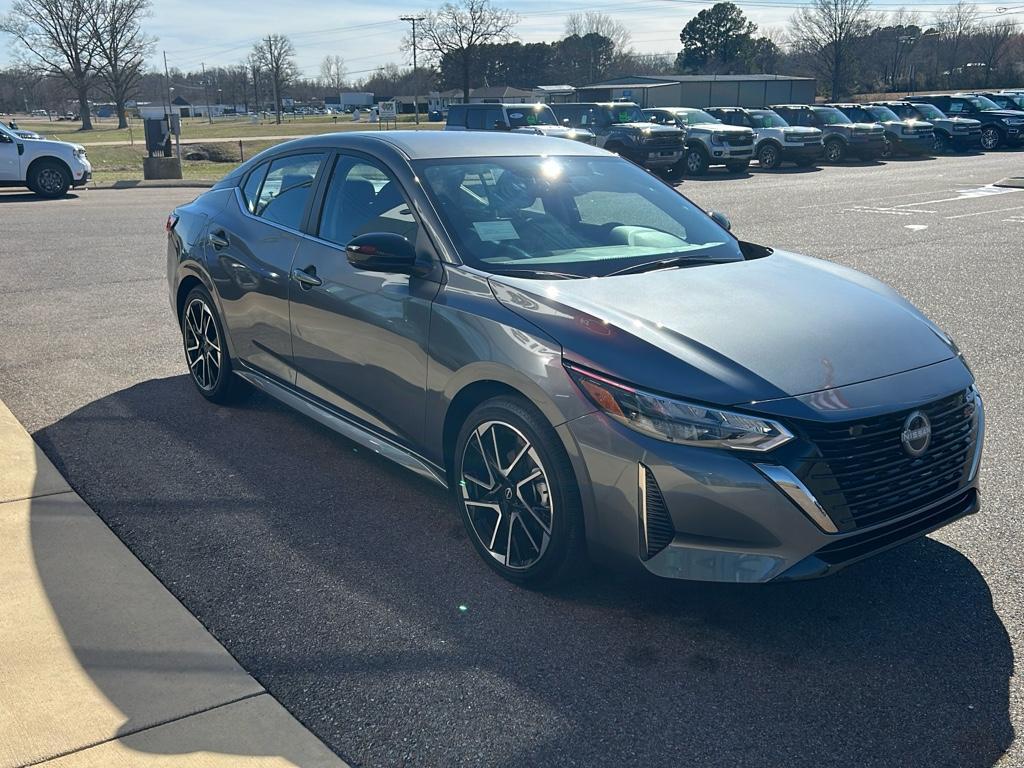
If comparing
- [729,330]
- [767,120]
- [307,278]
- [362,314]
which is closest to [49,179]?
[307,278]

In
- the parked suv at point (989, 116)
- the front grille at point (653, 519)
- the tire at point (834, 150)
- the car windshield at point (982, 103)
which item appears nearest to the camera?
the front grille at point (653, 519)

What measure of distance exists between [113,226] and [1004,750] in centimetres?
1568

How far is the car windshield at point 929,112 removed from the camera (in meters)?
35.0

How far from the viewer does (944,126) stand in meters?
34.8

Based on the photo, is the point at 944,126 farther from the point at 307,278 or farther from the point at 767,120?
the point at 307,278

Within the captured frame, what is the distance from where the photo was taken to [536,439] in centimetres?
357

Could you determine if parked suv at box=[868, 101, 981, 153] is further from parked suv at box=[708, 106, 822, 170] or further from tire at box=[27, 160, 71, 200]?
tire at box=[27, 160, 71, 200]

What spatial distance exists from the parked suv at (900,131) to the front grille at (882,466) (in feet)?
102

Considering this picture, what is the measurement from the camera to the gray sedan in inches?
127

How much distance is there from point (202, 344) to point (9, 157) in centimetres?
1789

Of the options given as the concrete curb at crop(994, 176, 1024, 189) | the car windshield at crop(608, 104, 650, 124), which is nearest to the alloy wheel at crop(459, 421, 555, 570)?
the concrete curb at crop(994, 176, 1024, 189)

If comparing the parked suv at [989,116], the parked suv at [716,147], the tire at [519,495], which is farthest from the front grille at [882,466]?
the parked suv at [989,116]

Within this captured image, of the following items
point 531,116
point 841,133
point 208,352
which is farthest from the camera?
point 841,133

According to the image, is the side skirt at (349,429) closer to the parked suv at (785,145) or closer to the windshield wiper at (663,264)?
the windshield wiper at (663,264)
